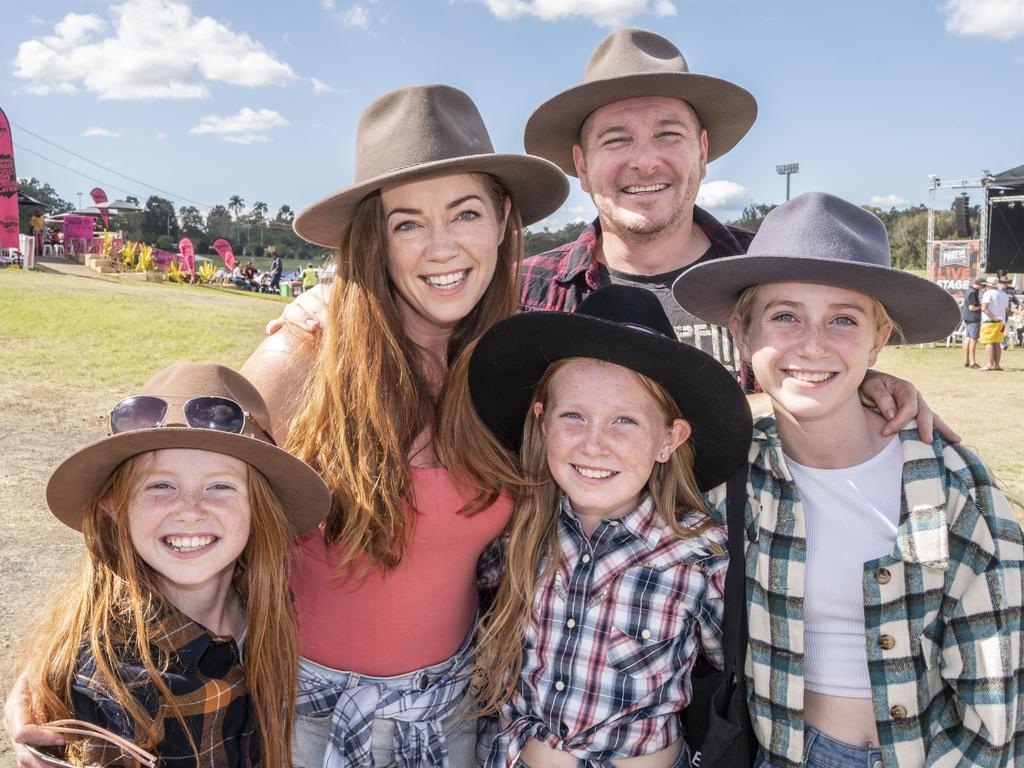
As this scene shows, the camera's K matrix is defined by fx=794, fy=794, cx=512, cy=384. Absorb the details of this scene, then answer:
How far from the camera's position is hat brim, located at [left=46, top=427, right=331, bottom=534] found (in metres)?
2.00

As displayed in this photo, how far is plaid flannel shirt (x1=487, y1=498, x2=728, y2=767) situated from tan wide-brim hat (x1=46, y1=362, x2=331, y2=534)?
0.75m

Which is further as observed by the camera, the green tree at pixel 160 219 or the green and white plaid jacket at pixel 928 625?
the green tree at pixel 160 219

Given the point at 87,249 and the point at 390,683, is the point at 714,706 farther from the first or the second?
the point at 87,249

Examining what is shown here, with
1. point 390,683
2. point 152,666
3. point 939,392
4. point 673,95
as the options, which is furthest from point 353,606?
point 939,392

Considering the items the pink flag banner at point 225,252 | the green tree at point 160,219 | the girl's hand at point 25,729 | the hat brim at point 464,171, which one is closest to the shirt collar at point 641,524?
the hat brim at point 464,171

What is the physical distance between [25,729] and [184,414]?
79cm

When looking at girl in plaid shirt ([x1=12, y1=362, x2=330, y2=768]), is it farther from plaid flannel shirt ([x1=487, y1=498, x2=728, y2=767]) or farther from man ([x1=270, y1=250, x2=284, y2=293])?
man ([x1=270, y1=250, x2=284, y2=293])

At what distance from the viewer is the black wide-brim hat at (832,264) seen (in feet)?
7.30

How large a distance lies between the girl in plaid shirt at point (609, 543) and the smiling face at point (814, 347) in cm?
15

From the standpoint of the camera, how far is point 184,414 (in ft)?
6.67

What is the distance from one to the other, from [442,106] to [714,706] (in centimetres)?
193

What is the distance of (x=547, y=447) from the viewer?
245cm

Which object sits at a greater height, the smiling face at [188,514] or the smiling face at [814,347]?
the smiling face at [814,347]

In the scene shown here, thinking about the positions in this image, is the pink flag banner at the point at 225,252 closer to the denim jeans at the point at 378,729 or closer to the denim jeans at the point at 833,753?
the denim jeans at the point at 378,729
